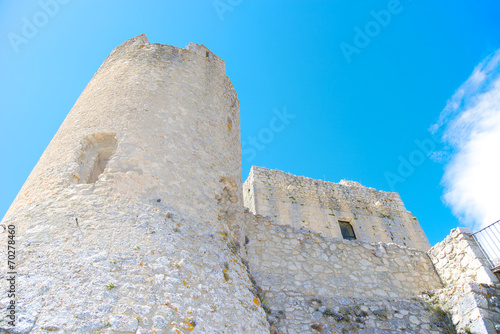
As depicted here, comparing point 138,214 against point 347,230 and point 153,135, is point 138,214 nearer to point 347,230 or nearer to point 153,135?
point 153,135

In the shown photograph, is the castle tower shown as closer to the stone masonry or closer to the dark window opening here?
the stone masonry

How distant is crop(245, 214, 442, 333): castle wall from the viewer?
576 cm

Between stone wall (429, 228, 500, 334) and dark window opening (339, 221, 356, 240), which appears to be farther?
dark window opening (339, 221, 356, 240)

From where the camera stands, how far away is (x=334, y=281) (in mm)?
6438

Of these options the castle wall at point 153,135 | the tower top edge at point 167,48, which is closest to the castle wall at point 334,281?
the castle wall at point 153,135

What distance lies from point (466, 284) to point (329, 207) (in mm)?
6912

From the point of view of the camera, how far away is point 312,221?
40.6ft

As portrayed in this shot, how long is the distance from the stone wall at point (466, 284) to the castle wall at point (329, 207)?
496cm

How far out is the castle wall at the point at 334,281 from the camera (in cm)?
576

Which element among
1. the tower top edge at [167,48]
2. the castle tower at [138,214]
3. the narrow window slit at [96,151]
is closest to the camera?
the castle tower at [138,214]

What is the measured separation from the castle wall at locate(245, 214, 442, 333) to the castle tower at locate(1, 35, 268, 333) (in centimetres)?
89

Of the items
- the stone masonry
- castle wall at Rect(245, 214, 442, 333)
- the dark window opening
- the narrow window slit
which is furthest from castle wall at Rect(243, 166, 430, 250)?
the narrow window slit

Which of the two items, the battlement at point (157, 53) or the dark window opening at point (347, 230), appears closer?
the battlement at point (157, 53)

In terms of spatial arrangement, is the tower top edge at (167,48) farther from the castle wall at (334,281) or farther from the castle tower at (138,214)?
the castle wall at (334,281)
